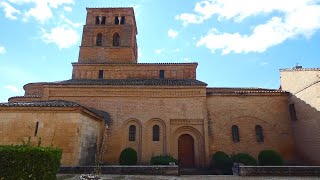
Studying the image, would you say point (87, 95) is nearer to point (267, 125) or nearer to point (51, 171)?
point (51, 171)

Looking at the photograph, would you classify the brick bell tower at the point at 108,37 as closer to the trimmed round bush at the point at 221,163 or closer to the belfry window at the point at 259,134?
the trimmed round bush at the point at 221,163

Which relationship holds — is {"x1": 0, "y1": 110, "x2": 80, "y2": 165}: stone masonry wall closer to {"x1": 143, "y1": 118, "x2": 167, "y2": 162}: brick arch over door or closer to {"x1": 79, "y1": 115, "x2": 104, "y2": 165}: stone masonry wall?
{"x1": 79, "y1": 115, "x2": 104, "y2": 165}: stone masonry wall

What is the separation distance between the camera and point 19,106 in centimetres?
1348

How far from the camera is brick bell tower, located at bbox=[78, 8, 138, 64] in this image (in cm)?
2348

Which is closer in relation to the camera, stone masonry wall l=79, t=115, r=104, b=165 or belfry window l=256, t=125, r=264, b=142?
stone masonry wall l=79, t=115, r=104, b=165

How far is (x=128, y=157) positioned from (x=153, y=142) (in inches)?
99.7

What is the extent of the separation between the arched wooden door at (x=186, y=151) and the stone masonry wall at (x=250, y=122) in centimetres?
148

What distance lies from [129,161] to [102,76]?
9448 millimetres

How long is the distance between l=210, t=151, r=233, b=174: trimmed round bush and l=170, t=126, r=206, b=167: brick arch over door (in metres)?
0.94

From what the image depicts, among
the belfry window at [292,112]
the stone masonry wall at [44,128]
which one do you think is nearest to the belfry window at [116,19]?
the stone masonry wall at [44,128]

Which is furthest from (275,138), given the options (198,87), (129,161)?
(129,161)

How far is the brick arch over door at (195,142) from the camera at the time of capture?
675 inches

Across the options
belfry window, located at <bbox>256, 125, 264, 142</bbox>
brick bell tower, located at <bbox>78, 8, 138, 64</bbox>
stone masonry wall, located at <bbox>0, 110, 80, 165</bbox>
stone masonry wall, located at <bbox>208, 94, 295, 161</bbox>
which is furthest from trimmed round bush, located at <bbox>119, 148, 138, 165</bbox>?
brick bell tower, located at <bbox>78, 8, 138, 64</bbox>

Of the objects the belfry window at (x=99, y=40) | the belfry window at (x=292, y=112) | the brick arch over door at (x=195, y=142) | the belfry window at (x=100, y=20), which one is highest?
the belfry window at (x=100, y=20)
